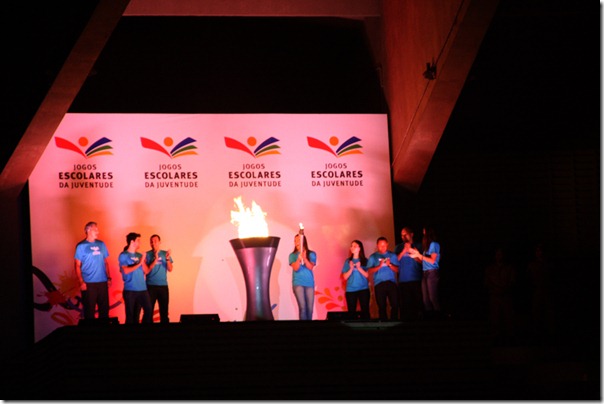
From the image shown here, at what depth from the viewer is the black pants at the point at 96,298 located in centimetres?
1076

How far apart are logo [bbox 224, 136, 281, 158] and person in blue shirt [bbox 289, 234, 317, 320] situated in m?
2.13

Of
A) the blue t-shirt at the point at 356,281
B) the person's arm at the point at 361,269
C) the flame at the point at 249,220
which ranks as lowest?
the blue t-shirt at the point at 356,281

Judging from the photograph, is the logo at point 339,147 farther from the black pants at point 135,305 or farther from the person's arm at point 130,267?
the black pants at point 135,305

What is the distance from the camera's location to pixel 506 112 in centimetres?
1376

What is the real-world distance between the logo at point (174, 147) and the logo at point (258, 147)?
476 mm

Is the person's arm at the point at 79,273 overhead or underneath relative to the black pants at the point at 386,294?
overhead

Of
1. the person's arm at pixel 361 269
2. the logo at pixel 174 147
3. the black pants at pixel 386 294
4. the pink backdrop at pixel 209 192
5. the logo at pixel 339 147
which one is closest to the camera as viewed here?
the black pants at pixel 386 294

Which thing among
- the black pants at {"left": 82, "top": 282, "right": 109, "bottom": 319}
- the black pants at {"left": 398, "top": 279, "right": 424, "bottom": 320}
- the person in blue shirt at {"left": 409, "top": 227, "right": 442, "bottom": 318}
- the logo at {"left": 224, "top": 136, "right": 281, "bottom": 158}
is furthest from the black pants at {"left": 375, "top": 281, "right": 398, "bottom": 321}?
the black pants at {"left": 82, "top": 282, "right": 109, "bottom": 319}

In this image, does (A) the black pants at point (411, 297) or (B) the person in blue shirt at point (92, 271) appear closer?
(B) the person in blue shirt at point (92, 271)

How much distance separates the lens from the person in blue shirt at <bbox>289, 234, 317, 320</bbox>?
11.3 meters

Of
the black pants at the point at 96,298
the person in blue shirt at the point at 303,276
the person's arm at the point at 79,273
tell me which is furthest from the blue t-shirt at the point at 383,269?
the person's arm at the point at 79,273

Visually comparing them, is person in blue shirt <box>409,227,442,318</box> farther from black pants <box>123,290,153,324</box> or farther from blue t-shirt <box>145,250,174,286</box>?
black pants <box>123,290,153,324</box>

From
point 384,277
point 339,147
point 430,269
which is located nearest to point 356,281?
point 384,277

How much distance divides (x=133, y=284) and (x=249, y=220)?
7.17 ft
